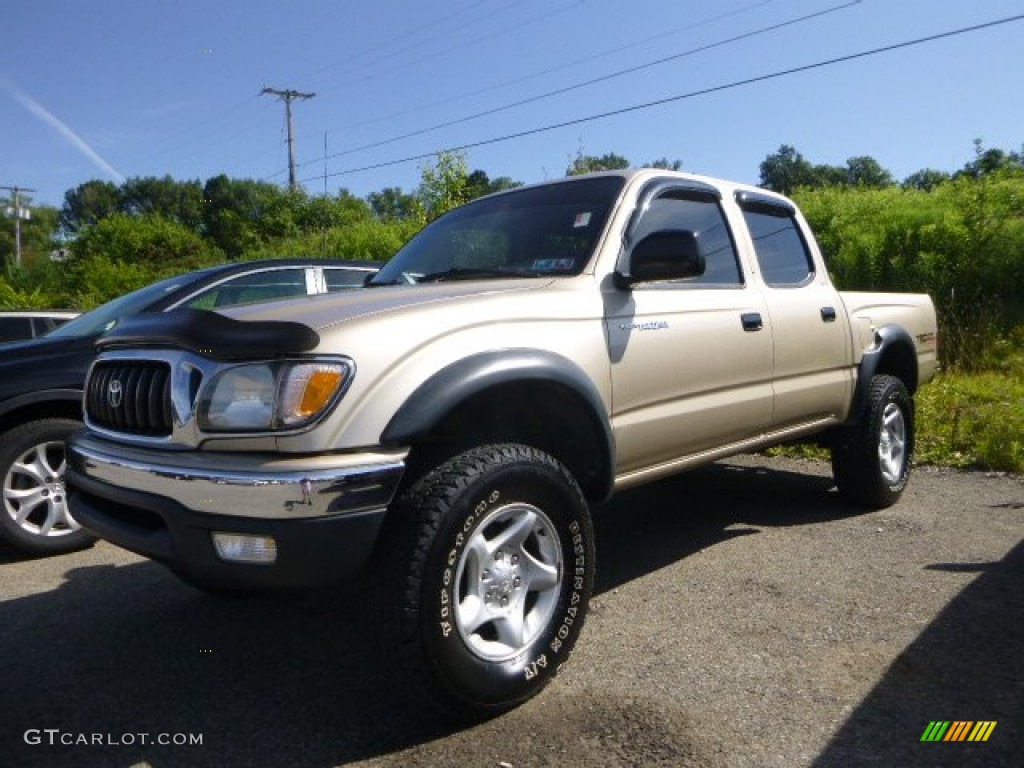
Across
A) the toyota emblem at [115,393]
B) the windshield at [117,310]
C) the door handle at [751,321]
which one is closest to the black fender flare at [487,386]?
the toyota emblem at [115,393]

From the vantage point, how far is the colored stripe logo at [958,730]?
237 cm

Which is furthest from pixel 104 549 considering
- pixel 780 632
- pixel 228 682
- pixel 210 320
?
pixel 780 632

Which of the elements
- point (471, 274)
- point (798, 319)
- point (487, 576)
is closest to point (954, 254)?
point (798, 319)

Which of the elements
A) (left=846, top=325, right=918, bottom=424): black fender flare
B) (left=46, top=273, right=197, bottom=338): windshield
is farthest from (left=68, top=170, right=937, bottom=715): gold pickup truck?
(left=46, top=273, right=197, bottom=338): windshield

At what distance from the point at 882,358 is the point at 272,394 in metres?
4.12

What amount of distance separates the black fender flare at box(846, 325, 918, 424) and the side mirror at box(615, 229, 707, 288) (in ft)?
6.89

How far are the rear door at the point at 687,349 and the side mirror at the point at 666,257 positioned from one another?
0.12 meters

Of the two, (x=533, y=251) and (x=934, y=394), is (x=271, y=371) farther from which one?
(x=934, y=394)

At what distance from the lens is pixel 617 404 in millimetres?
3066

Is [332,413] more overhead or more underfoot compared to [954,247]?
more underfoot

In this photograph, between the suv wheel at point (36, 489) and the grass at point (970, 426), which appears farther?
the grass at point (970, 426)

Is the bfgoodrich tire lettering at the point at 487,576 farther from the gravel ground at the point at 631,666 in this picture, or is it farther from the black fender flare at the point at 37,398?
the black fender flare at the point at 37,398

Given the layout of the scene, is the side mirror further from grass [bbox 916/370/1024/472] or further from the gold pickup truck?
grass [bbox 916/370/1024/472]

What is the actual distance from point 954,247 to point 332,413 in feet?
33.8
